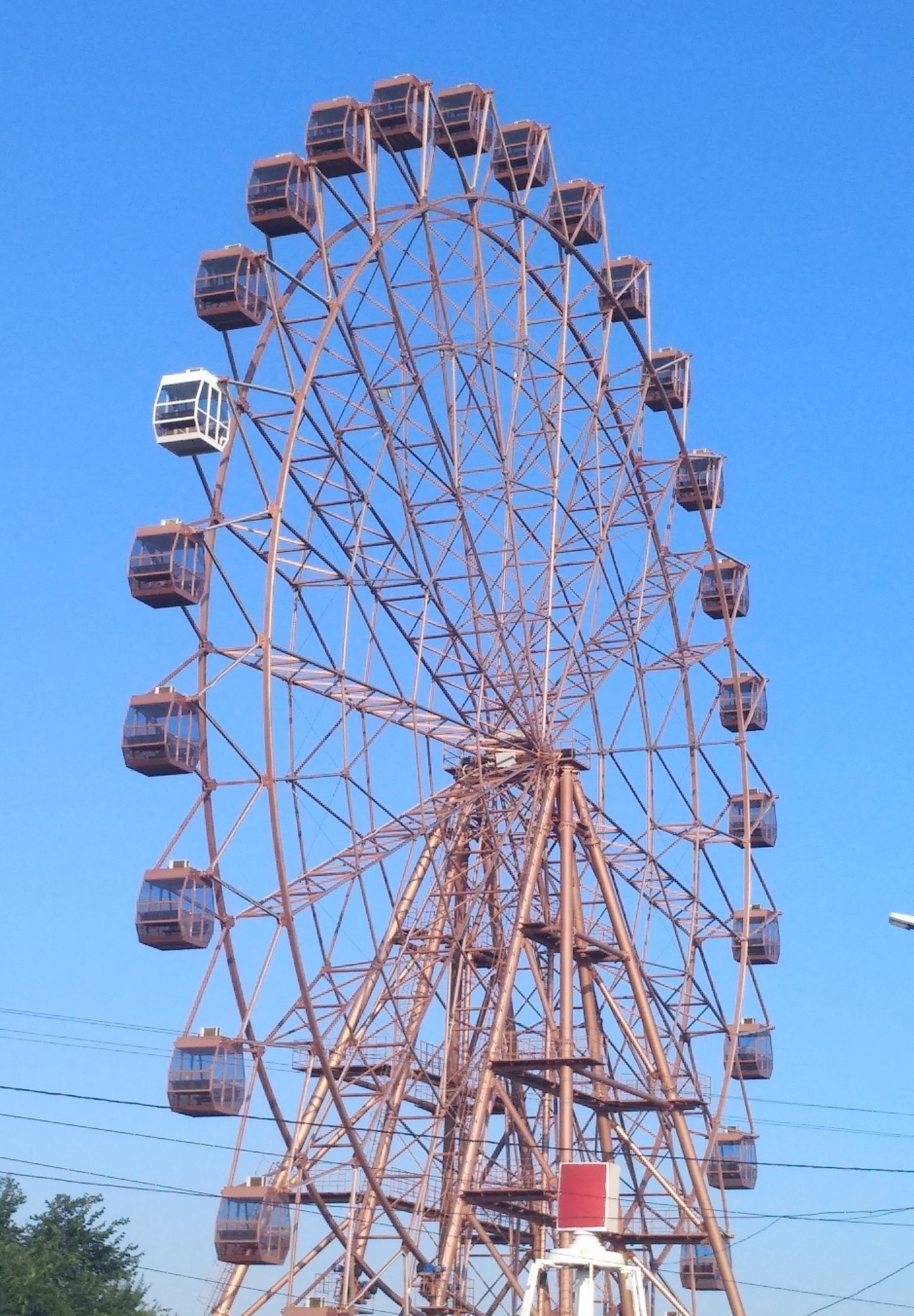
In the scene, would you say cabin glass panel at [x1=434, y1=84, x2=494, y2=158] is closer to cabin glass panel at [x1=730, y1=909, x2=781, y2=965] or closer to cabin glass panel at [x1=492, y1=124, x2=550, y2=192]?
cabin glass panel at [x1=492, y1=124, x2=550, y2=192]

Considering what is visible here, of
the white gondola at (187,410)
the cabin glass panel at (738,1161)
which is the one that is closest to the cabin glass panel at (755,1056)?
the cabin glass panel at (738,1161)

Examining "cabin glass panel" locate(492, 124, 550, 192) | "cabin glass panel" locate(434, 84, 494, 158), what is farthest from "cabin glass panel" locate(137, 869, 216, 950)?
"cabin glass panel" locate(492, 124, 550, 192)

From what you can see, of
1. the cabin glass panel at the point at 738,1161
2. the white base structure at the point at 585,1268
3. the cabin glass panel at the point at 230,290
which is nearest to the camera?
the white base structure at the point at 585,1268

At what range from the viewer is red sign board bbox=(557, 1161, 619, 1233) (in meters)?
32.6

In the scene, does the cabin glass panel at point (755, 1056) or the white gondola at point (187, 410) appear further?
the cabin glass panel at point (755, 1056)

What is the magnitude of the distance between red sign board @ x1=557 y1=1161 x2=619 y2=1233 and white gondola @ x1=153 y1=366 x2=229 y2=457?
13.0 m

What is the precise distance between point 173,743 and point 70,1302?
19.9 metres

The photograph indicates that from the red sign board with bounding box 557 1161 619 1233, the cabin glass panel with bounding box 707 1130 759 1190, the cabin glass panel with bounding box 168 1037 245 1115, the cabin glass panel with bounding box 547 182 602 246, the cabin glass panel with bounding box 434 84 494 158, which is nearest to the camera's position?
the red sign board with bounding box 557 1161 619 1233

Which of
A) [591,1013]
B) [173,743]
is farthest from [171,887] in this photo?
[591,1013]

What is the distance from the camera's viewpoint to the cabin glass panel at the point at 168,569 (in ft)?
115

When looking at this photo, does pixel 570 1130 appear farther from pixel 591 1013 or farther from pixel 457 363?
pixel 457 363

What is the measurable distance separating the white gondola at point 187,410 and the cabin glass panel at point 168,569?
163cm

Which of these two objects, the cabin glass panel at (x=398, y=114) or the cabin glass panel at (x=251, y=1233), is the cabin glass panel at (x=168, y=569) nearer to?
the cabin glass panel at (x=398, y=114)

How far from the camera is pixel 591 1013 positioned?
42.4 metres
